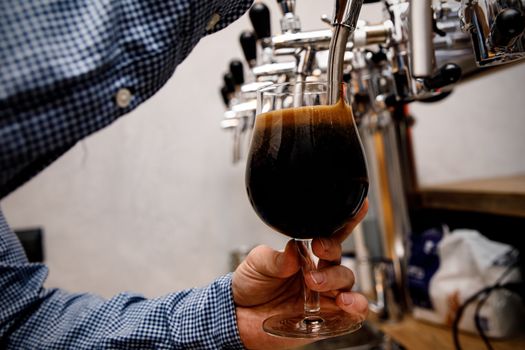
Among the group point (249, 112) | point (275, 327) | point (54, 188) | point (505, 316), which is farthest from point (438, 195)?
point (54, 188)

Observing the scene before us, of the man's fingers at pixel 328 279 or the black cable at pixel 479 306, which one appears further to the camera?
the black cable at pixel 479 306

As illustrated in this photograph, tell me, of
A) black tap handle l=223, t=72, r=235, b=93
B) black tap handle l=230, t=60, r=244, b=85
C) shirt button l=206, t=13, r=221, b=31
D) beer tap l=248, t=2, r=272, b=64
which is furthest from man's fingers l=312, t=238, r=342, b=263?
black tap handle l=223, t=72, r=235, b=93

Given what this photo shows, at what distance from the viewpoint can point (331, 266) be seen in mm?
636

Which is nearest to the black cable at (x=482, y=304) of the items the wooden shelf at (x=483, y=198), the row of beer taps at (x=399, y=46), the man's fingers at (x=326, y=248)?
the wooden shelf at (x=483, y=198)

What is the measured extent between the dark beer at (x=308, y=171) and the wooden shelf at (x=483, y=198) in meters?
0.74

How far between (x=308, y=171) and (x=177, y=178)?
60.9 inches

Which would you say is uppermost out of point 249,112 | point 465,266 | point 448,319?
point 249,112

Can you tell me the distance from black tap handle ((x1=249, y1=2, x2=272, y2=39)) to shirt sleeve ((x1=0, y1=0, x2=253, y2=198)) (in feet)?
1.33

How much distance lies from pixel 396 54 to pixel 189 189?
136 cm

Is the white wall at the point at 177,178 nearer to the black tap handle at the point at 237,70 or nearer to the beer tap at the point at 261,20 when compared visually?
the black tap handle at the point at 237,70

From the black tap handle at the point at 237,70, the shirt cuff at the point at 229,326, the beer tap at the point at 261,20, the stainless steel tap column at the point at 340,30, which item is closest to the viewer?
the stainless steel tap column at the point at 340,30

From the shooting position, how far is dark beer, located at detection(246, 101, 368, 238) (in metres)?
0.53

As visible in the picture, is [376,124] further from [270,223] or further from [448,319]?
[270,223]

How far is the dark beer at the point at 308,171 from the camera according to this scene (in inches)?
21.0
